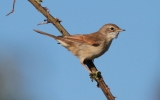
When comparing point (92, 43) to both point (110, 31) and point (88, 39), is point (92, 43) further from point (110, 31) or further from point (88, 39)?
point (110, 31)

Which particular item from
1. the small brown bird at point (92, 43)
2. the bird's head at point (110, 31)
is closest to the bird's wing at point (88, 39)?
the small brown bird at point (92, 43)

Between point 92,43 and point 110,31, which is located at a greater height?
point 110,31

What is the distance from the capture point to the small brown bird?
5551 mm

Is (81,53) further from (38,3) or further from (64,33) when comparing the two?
(38,3)

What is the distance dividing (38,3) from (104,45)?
3188 millimetres

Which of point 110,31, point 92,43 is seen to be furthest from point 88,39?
point 110,31

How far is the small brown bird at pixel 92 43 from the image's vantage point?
5.55 meters

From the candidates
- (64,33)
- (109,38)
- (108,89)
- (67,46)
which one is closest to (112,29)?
(109,38)

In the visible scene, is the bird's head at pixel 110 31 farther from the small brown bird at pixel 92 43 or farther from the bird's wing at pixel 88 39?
the bird's wing at pixel 88 39

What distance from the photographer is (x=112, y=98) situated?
221cm

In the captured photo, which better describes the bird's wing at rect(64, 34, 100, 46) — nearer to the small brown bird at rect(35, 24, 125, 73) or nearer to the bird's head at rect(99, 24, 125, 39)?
the small brown bird at rect(35, 24, 125, 73)

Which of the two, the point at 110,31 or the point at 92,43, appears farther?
the point at 110,31

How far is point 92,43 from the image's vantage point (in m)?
5.96

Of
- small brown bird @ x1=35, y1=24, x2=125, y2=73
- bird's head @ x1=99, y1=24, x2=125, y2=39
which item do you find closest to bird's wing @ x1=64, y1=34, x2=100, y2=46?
small brown bird @ x1=35, y1=24, x2=125, y2=73
